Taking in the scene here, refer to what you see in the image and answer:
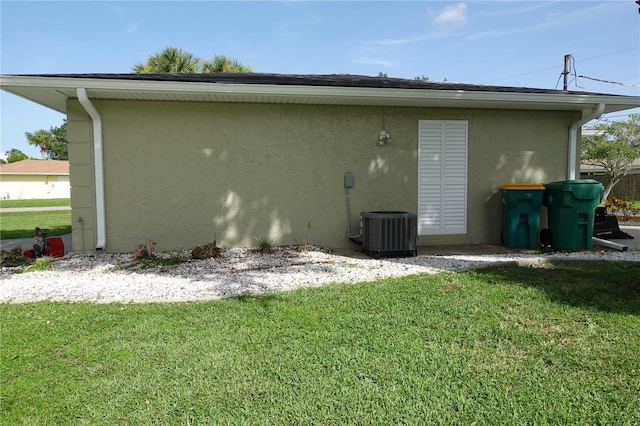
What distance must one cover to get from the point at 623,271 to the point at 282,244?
193 inches

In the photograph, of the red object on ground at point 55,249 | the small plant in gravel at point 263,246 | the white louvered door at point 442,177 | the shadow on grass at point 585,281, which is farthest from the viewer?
the white louvered door at point 442,177

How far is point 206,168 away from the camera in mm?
6773

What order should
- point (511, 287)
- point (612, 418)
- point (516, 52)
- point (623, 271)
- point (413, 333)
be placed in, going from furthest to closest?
point (516, 52) < point (623, 271) < point (511, 287) < point (413, 333) < point (612, 418)

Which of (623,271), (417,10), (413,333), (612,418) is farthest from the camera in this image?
(417,10)

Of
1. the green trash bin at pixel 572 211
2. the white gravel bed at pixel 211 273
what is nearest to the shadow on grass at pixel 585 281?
the white gravel bed at pixel 211 273

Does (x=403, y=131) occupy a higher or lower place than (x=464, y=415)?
higher

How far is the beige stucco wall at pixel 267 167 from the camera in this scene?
6547 mm

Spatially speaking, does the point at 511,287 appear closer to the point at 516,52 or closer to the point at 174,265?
the point at 174,265

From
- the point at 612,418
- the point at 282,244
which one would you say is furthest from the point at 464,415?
the point at 282,244

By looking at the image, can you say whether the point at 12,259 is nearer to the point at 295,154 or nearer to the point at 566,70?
the point at 295,154

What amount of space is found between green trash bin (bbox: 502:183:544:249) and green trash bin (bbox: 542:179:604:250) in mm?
225

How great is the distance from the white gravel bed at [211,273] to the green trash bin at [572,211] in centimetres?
31

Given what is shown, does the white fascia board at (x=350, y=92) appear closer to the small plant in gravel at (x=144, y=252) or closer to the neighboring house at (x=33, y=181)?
the small plant in gravel at (x=144, y=252)

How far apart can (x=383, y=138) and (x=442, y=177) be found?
53.6 inches
